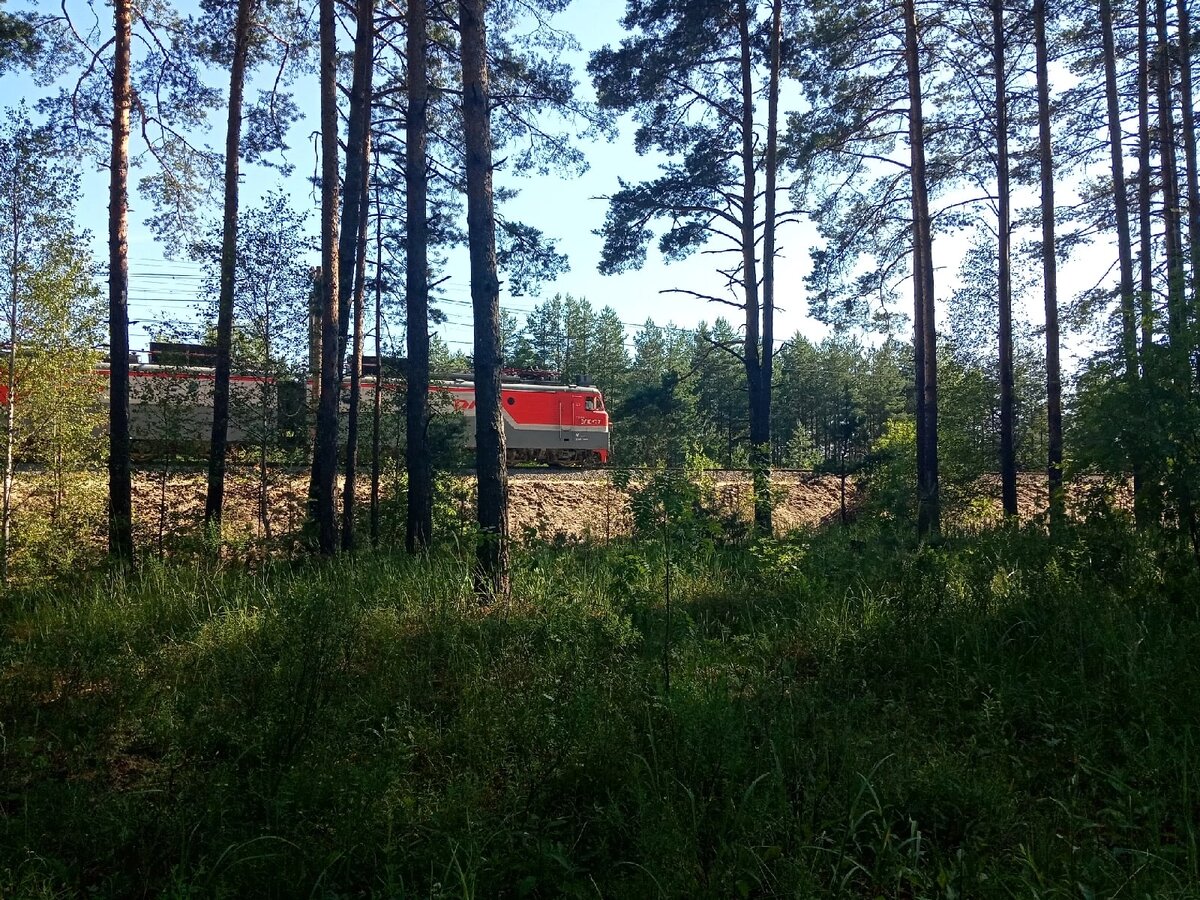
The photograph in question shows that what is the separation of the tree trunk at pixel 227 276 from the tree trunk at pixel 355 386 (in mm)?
1698

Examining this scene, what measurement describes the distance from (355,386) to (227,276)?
8.08 ft

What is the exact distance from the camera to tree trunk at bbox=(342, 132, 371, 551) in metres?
10.1

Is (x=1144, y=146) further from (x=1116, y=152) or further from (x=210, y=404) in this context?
(x=210, y=404)

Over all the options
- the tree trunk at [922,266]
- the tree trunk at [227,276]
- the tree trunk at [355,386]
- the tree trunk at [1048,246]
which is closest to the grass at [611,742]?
the tree trunk at [355,386]

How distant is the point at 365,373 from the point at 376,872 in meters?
14.2

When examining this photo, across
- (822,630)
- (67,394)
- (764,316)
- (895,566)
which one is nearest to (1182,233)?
(764,316)

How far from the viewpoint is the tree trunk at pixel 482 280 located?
6703mm

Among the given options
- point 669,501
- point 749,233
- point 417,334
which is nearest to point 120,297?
point 417,334

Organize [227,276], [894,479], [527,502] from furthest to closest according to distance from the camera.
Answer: [527,502], [894,479], [227,276]

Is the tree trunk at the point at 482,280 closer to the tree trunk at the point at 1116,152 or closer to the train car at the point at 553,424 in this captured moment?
the tree trunk at the point at 1116,152

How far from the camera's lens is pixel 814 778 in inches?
128

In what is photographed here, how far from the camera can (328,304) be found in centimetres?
938

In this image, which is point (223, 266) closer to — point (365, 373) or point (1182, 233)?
point (365, 373)

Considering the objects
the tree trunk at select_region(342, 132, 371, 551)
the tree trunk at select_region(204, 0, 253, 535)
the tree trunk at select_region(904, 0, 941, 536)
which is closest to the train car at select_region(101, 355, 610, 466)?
the tree trunk at select_region(204, 0, 253, 535)
